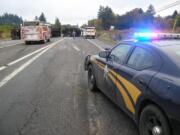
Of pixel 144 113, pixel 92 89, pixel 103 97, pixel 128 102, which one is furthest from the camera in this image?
pixel 92 89

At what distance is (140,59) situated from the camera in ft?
16.8

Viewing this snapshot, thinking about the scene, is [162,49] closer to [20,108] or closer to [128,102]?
[128,102]

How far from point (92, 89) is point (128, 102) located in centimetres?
301

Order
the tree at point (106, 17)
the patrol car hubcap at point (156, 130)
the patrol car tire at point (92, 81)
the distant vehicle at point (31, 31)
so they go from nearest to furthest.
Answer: the patrol car hubcap at point (156, 130)
the patrol car tire at point (92, 81)
the distant vehicle at point (31, 31)
the tree at point (106, 17)

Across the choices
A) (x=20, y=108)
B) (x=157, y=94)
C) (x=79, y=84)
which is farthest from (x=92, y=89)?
(x=157, y=94)

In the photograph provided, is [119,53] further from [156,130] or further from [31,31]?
[31,31]

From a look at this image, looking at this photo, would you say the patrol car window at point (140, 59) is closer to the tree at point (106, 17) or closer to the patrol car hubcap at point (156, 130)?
the patrol car hubcap at point (156, 130)

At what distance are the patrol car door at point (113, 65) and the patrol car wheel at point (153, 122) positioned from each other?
132 centimetres

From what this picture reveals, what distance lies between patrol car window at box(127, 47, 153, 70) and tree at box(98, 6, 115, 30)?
457 ft

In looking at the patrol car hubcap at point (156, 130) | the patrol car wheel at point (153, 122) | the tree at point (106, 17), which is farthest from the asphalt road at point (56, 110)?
the tree at point (106, 17)

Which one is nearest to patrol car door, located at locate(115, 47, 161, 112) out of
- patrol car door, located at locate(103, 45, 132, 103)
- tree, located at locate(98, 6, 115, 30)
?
patrol car door, located at locate(103, 45, 132, 103)

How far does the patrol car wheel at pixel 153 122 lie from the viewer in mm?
3953

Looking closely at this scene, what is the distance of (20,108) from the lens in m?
6.62

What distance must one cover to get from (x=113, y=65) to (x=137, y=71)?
46.5 inches
